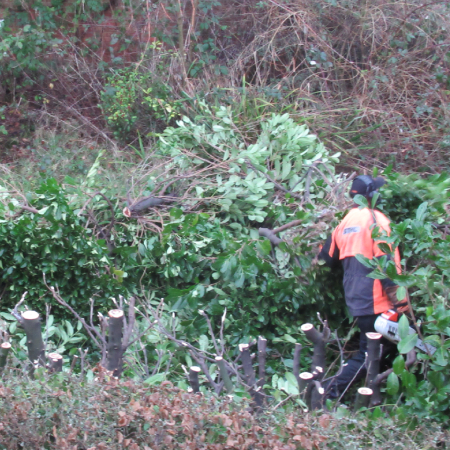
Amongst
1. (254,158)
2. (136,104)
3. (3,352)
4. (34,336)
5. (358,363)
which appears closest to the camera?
A: (3,352)

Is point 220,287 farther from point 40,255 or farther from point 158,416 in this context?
point 158,416

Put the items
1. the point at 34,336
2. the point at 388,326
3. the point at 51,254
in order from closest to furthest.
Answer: the point at 34,336 < the point at 388,326 < the point at 51,254

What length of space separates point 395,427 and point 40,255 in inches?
122

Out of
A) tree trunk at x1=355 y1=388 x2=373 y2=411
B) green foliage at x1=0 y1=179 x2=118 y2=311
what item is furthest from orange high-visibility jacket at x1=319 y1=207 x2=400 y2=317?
green foliage at x1=0 y1=179 x2=118 y2=311

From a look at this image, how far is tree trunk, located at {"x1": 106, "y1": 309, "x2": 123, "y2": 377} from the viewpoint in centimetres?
291

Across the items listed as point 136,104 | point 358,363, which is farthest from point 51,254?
point 136,104

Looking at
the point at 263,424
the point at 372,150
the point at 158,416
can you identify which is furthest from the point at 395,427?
the point at 372,150

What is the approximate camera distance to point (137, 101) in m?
7.52

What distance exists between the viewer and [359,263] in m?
3.82

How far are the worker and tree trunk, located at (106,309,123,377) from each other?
1.56m

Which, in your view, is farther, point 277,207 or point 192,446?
point 277,207

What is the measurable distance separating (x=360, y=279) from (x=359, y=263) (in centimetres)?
12

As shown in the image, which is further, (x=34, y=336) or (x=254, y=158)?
(x=254, y=158)

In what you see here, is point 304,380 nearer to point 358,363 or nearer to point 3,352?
point 358,363
